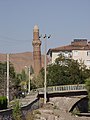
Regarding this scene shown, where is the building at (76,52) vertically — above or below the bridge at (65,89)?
above

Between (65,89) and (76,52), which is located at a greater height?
(76,52)

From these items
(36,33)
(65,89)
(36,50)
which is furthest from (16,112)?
(36,33)

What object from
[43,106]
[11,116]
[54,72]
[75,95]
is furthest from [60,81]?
[11,116]

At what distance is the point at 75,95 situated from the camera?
2771 inches

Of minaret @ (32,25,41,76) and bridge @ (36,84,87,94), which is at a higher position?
minaret @ (32,25,41,76)

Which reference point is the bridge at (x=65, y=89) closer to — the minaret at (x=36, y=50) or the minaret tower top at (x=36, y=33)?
the minaret at (x=36, y=50)

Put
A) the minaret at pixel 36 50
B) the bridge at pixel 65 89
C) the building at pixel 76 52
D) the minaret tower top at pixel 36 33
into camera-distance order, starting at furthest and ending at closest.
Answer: the minaret tower top at pixel 36 33, the minaret at pixel 36 50, the building at pixel 76 52, the bridge at pixel 65 89

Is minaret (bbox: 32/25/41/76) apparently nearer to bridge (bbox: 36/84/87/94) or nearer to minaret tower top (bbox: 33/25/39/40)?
minaret tower top (bbox: 33/25/39/40)

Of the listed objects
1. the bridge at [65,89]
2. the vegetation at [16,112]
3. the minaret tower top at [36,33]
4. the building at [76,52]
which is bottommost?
the vegetation at [16,112]

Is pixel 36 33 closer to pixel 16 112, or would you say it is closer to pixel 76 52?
pixel 76 52

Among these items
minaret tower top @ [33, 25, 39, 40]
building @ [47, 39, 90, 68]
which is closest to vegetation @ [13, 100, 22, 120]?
building @ [47, 39, 90, 68]

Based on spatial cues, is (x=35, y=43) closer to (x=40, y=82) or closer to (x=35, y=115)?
(x=40, y=82)

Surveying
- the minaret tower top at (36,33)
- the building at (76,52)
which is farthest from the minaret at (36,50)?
the building at (76,52)

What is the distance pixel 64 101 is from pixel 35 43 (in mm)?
61701
